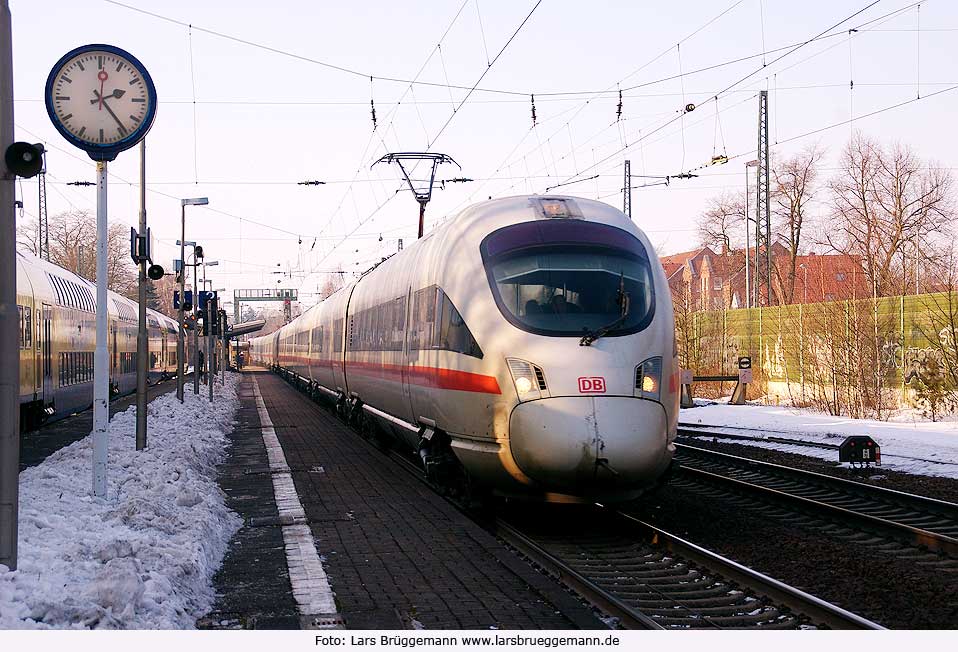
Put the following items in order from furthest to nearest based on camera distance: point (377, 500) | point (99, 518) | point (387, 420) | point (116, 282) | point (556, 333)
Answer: point (116, 282) < point (387, 420) < point (377, 500) < point (556, 333) < point (99, 518)

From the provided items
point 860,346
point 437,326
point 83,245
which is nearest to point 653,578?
point 437,326

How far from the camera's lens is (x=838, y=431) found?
20203 mm

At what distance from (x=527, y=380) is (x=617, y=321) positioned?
1.08 m

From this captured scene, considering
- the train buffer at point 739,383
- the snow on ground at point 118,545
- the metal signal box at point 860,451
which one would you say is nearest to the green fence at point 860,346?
the train buffer at point 739,383

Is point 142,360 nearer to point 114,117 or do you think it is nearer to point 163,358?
→ point 114,117

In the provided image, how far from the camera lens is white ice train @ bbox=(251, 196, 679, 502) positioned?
29.7ft

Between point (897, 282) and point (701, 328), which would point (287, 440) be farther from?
point (897, 282)

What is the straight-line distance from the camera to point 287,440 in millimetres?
20453

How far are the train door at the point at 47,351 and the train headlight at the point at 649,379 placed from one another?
544 inches

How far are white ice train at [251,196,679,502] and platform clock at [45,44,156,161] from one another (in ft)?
11.9

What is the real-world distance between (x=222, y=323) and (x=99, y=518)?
3856cm

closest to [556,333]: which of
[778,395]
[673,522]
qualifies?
[673,522]

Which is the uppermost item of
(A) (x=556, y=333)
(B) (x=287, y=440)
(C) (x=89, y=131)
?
(C) (x=89, y=131)

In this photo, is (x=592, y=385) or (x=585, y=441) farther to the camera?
(x=592, y=385)
